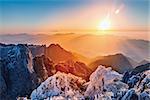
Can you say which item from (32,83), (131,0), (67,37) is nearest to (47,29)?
(67,37)

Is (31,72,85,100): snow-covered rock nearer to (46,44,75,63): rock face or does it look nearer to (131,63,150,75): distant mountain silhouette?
(46,44,75,63): rock face

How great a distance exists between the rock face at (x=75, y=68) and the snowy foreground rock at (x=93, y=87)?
0.09ft

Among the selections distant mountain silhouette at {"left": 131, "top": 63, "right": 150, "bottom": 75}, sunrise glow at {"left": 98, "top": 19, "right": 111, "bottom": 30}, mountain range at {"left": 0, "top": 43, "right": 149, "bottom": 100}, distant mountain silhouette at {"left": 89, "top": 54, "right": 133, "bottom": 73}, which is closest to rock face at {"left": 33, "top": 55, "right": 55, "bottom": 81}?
mountain range at {"left": 0, "top": 43, "right": 149, "bottom": 100}

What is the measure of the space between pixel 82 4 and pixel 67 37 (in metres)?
0.23

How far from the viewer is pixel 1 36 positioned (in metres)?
2.49

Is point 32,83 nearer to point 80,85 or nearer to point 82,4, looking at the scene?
point 80,85

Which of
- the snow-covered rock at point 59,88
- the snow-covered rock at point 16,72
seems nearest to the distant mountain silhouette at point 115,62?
the snow-covered rock at point 59,88

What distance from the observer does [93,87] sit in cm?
248

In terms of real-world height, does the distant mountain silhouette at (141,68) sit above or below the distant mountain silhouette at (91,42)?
below

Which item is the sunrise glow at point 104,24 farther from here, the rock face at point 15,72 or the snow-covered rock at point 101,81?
the rock face at point 15,72

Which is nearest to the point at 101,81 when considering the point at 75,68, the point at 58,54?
the point at 75,68

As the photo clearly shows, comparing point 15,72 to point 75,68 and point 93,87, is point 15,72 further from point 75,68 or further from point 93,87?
point 93,87

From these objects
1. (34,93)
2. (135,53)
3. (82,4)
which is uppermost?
(82,4)

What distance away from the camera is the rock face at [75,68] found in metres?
2.51
